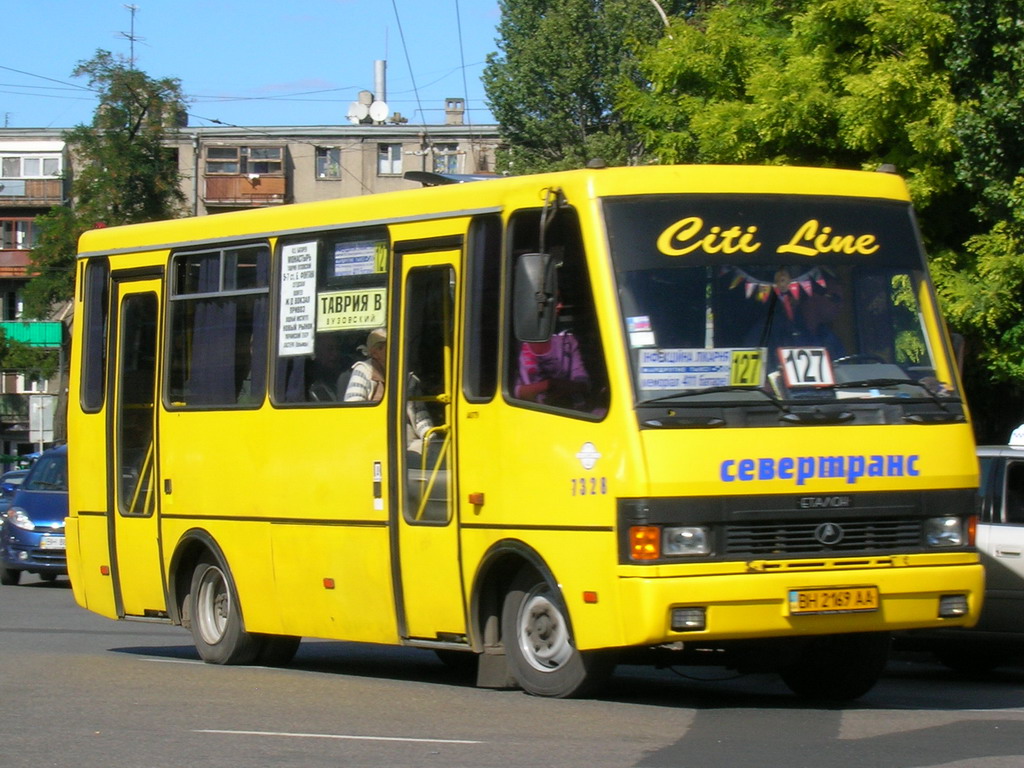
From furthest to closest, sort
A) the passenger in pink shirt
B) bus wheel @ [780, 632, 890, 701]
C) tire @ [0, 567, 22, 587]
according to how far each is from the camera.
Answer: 1. tire @ [0, 567, 22, 587]
2. bus wheel @ [780, 632, 890, 701]
3. the passenger in pink shirt

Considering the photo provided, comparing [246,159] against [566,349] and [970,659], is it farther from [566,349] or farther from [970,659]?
[566,349]

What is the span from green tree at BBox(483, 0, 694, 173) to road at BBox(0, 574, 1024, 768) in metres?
46.7

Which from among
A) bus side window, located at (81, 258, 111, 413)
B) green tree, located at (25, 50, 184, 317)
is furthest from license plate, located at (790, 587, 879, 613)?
green tree, located at (25, 50, 184, 317)

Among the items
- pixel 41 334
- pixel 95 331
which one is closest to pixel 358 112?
pixel 41 334

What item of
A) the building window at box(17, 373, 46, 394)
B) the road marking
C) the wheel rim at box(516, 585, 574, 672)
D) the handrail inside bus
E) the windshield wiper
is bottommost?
the road marking

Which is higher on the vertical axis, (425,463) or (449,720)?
A: (425,463)

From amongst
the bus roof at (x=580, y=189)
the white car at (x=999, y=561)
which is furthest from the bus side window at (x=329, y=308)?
the white car at (x=999, y=561)

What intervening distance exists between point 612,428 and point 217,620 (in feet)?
16.0

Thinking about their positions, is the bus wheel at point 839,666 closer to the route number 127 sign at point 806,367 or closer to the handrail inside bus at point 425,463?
the route number 127 sign at point 806,367

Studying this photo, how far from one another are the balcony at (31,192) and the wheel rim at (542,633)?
78.8m

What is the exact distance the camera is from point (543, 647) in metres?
10.1

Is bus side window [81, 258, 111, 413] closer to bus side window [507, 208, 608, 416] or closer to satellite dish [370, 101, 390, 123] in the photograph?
bus side window [507, 208, 608, 416]

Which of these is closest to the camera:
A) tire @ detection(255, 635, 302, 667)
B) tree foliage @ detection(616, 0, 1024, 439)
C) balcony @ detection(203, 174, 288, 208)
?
tire @ detection(255, 635, 302, 667)

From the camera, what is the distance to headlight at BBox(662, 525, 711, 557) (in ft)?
29.9
